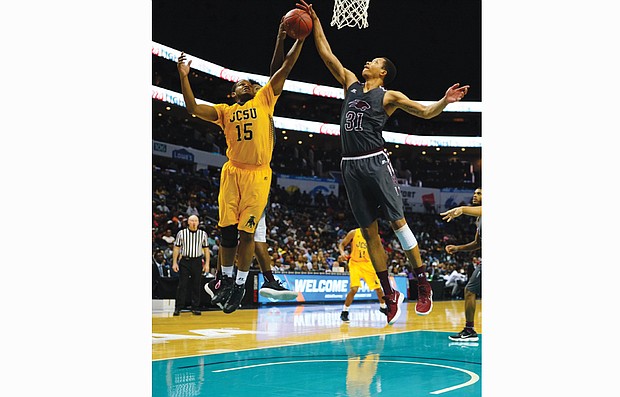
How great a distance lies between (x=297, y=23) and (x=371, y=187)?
3.80 feet

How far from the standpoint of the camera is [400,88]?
87.4 ft

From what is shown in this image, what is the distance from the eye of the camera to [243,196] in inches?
189

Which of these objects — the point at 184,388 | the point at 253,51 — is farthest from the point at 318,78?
the point at 184,388

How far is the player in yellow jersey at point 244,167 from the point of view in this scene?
15.7ft

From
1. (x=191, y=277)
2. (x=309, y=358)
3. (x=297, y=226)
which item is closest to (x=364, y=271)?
(x=191, y=277)

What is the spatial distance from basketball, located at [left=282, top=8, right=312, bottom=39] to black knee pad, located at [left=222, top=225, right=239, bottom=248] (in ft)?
4.56

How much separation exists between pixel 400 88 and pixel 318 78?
14.9 ft

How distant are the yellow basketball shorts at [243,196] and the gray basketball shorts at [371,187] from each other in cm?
→ 63

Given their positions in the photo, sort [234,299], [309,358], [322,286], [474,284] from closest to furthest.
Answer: [234,299]
[309,358]
[474,284]
[322,286]

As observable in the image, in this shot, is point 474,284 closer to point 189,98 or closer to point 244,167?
point 244,167

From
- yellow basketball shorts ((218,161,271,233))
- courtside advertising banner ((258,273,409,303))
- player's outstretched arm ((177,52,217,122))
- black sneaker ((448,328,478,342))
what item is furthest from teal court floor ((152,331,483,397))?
courtside advertising banner ((258,273,409,303))

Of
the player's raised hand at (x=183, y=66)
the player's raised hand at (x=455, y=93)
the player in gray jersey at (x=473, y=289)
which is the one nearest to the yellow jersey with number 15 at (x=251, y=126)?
the player's raised hand at (x=183, y=66)
